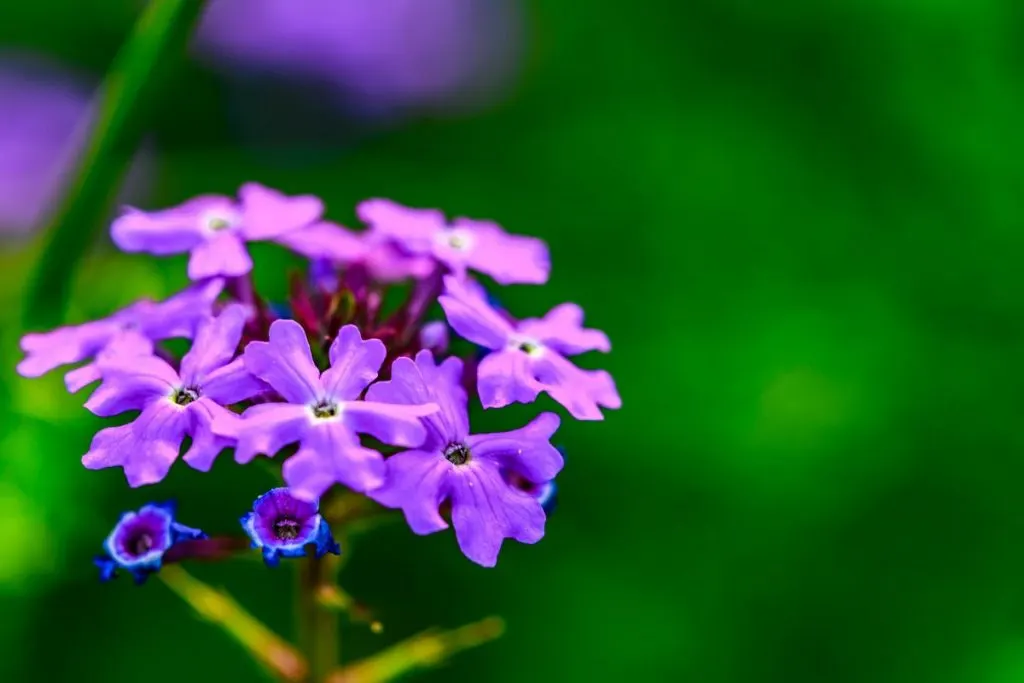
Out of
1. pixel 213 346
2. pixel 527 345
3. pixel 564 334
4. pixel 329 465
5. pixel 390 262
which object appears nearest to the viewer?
pixel 329 465

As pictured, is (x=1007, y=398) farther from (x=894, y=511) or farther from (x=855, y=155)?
(x=855, y=155)

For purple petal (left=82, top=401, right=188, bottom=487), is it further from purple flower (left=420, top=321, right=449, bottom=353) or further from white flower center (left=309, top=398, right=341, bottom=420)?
purple flower (left=420, top=321, right=449, bottom=353)

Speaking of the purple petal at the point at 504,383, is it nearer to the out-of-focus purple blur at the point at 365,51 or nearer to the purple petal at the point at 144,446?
the purple petal at the point at 144,446

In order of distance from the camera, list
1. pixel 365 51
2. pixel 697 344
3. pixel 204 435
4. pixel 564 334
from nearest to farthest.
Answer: pixel 204 435 < pixel 564 334 < pixel 697 344 < pixel 365 51

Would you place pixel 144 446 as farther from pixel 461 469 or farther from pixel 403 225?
pixel 403 225

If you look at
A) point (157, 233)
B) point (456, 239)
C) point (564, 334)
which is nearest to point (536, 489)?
point (564, 334)

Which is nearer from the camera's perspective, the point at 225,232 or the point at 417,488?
the point at 417,488

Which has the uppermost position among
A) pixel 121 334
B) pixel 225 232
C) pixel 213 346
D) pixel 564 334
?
pixel 225 232

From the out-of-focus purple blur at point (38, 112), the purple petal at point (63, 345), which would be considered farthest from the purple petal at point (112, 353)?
the out-of-focus purple blur at point (38, 112)

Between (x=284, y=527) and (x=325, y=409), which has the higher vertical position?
(x=325, y=409)
